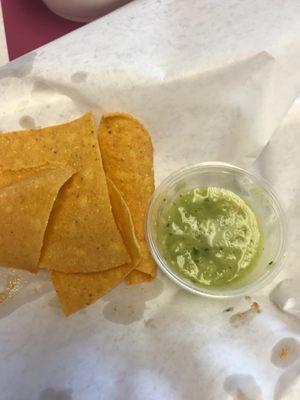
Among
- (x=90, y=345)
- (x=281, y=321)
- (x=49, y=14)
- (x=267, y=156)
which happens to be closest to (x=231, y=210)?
(x=267, y=156)

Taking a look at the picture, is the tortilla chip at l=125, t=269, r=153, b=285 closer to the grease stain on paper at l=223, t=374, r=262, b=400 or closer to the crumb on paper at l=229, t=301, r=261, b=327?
the crumb on paper at l=229, t=301, r=261, b=327

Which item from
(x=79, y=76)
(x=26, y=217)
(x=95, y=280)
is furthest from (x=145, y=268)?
(x=79, y=76)

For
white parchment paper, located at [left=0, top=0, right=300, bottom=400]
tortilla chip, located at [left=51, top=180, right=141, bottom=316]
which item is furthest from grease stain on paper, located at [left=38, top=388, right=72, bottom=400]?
tortilla chip, located at [left=51, top=180, right=141, bottom=316]

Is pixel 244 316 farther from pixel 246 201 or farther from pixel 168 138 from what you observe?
pixel 168 138

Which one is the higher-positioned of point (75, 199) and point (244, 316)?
point (75, 199)

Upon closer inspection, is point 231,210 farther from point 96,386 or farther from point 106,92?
point 96,386

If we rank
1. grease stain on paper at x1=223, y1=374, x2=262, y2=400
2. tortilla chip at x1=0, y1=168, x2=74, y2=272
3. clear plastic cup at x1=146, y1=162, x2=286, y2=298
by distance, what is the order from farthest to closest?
clear plastic cup at x1=146, y1=162, x2=286, y2=298 < tortilla chip at x1=0, y1=168, x2=74, y2=272 < grease stain on paper at x1=223, y1=374, x2=262, y2=400

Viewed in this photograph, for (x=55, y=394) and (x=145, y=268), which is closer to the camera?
(x=55, y=394)

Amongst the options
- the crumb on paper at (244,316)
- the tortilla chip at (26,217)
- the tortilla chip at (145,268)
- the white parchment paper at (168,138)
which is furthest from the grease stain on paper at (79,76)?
the crumb on paper at (244,316)

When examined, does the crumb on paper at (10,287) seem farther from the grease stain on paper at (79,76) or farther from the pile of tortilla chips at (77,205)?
the grease stain on paper at (79,76)
